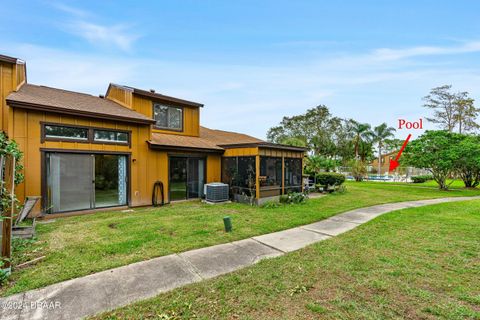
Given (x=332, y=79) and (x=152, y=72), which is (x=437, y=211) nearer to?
(x=332, y=79)

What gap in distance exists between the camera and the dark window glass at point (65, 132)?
263 inches

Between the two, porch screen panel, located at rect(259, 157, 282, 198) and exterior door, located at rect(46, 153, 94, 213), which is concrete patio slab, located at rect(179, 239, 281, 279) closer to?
porch screen panel, located at rect(259, 157, 282, 198)

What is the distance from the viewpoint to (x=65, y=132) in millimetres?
6945

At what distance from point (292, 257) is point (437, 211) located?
7.56 meters

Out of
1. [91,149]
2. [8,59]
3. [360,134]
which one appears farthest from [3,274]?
[360,134]

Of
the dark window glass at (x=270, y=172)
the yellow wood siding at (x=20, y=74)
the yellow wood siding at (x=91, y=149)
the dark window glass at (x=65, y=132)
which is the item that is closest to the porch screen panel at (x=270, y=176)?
the dark window glass at (x=270, y=172)

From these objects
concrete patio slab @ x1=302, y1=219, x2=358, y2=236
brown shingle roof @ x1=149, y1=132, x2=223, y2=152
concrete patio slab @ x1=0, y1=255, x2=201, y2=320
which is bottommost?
concrete patio slab @ x1=302, y1=219, x2=358, y2=236

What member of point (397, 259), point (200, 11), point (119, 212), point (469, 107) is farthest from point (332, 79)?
point (469, 107)

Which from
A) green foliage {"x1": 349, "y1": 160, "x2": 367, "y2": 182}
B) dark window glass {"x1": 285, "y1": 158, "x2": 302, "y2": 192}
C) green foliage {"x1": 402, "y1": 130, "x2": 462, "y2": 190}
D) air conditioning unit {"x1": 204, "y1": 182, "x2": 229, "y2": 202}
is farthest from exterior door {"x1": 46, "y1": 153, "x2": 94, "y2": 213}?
green foliage {"x1": 349, "y1": 160, "x2": 367, "y2": 182}

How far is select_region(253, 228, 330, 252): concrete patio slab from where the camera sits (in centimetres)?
446

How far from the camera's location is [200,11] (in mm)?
10266

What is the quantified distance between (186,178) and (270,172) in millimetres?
3826

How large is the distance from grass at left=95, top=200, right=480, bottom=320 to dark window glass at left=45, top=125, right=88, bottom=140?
21.8 ft

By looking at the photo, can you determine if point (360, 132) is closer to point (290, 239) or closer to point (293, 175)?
point (293, 175)
